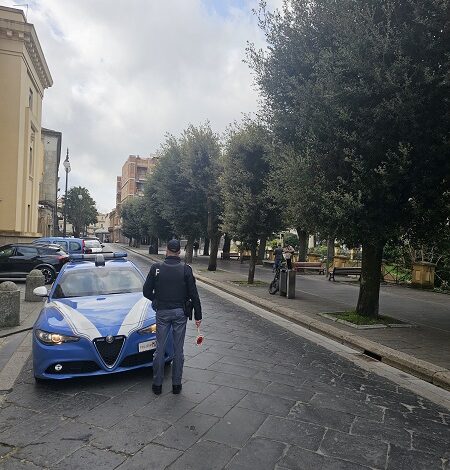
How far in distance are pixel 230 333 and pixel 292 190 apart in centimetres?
361

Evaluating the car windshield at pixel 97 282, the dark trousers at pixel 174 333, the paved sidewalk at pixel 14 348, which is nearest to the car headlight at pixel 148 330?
the dark trousers at pixel 174 333

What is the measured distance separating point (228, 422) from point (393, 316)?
26.0 ft

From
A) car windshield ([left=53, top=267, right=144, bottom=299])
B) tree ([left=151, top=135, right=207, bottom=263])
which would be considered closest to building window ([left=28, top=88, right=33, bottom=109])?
tree ([left=151, top=135, right=207, bottom=263])

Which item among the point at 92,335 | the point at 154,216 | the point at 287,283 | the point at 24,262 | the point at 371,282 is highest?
the point at 154,216

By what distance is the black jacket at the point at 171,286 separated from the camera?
15.8ft

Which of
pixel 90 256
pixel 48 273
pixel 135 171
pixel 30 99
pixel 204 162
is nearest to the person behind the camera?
pixel 90 256

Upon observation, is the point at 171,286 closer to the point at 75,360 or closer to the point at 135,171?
the point at 75,360

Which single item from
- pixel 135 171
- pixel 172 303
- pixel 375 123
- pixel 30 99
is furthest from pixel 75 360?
pixel 135 171

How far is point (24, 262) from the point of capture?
1595 cm

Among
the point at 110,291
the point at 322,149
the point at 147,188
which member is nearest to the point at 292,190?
the point at 322,149

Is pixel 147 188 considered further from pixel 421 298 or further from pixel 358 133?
pixel 358 133

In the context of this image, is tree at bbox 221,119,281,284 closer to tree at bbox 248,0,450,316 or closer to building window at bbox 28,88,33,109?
tree at bbox 248,0,450,316

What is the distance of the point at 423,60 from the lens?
26.1 ft

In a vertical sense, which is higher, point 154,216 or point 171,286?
point 154,216
